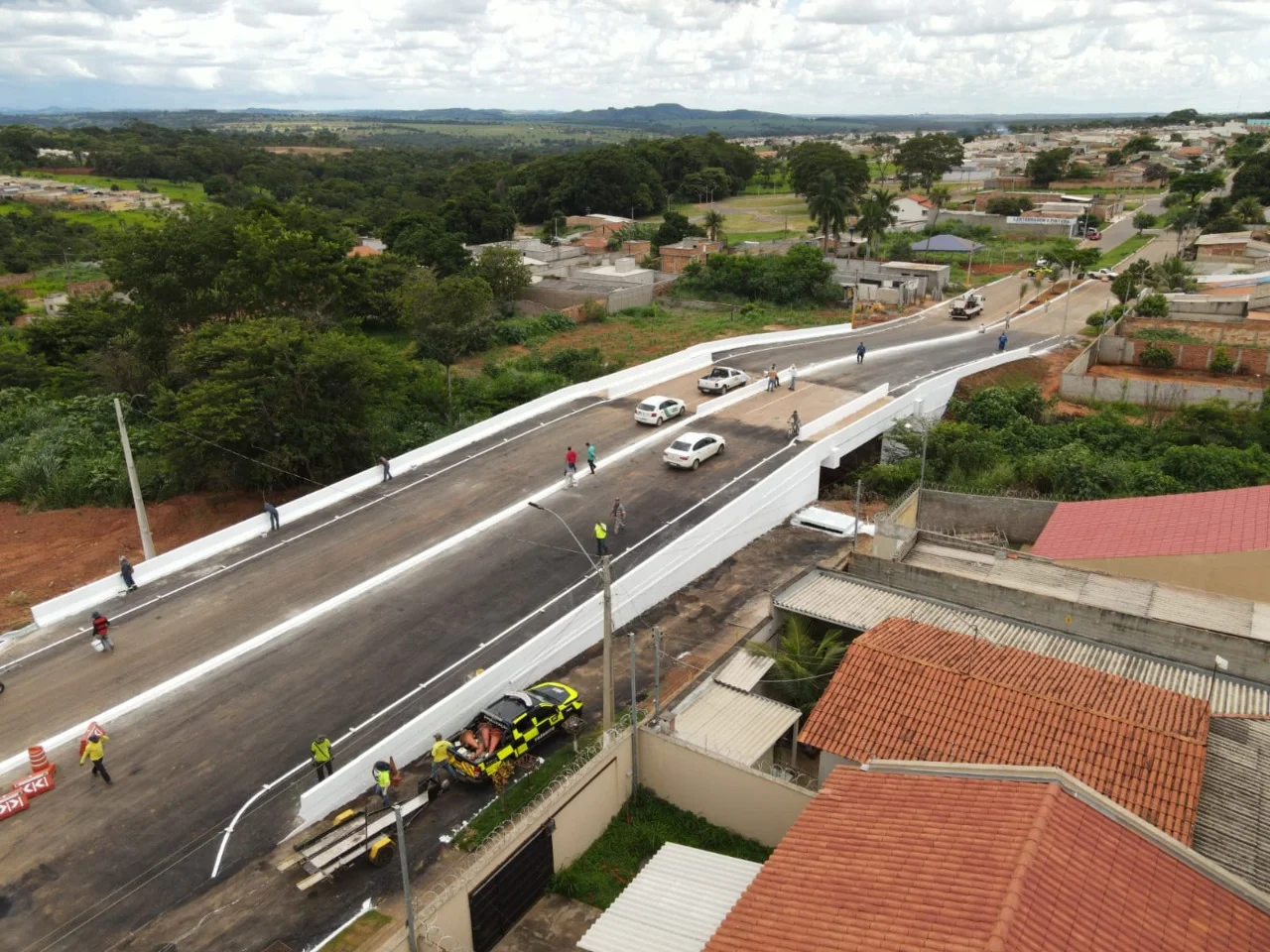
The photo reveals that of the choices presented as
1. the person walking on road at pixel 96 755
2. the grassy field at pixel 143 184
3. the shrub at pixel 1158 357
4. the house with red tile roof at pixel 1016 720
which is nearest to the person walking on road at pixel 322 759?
the person walking on road at pixel 96 755

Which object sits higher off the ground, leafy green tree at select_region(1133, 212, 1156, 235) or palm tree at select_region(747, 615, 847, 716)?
leafy green tree at select_region(1133, 212, 1156, 235)

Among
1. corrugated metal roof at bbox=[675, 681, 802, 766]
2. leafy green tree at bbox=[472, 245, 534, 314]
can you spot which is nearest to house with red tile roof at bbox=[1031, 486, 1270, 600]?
corrugated metal roof at bbox=[675, 681, 802, 766]

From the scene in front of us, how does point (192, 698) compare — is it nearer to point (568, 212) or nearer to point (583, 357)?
point (583, 357)

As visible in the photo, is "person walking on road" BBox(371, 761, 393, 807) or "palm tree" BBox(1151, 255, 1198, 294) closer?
"person walking on road" BBox(371, 761, 393, 807)

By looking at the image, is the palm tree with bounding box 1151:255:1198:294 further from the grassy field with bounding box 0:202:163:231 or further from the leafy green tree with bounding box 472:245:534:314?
the grassy field with bounding box 0:202:163:231

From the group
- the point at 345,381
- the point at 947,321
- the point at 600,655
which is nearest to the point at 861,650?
the point at 600,655

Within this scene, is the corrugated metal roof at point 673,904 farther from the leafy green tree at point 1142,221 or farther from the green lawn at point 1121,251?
the leafy green tree at point 1142,221

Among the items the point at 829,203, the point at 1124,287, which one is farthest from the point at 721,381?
the point at 829,203
